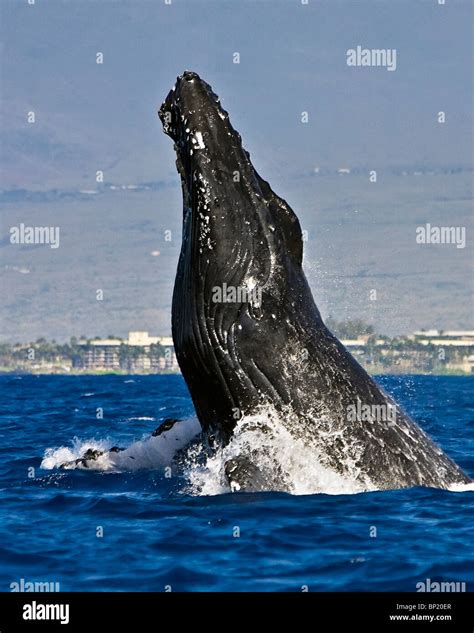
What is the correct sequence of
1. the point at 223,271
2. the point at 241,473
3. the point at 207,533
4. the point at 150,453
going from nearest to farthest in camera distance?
the point at 207,533
the point at 241,473
the point at 223,271
the point at 150,453

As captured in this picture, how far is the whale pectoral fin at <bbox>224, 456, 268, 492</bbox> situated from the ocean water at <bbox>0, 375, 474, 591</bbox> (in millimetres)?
149

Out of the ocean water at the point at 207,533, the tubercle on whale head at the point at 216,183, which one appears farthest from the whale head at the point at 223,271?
the ocean water at the point at 207,533

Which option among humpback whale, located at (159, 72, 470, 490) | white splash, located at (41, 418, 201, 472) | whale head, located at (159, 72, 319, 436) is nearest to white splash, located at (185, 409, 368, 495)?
humpback whale, located at (159, 72, 470, 490)

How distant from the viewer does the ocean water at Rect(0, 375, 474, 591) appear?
962cm

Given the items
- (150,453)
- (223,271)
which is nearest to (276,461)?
(223,271)

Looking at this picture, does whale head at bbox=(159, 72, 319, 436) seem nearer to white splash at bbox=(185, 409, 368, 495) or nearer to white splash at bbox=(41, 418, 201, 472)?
white splash at bbox=(185, 409, 368, 495)

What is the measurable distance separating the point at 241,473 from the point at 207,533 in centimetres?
89

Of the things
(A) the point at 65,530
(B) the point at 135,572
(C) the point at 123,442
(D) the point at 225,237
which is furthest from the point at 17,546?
(C) the point at 123,442

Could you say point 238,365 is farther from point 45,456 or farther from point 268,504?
point 45,456

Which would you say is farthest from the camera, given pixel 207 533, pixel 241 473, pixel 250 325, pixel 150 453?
pixel 150 453

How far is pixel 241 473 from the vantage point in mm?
11516

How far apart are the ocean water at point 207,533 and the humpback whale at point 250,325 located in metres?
0.47

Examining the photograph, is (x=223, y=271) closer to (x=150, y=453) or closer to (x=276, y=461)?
(x=276, y=461)

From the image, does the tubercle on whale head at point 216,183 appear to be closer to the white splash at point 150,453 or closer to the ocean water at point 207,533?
the ocean water at point 207,533
